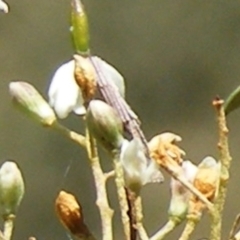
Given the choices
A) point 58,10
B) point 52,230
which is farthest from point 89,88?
point 58,10

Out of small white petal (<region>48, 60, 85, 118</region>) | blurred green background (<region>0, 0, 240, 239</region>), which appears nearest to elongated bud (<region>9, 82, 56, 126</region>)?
small white petal (<region>48, 60, 85, 118</region>)

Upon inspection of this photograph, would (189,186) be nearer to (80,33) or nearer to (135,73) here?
(80,33)

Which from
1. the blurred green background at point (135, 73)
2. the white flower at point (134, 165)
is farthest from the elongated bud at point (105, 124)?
the blurred green background at point (135, 73)

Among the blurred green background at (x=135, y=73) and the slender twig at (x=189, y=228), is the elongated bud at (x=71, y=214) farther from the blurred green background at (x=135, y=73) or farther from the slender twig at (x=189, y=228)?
the blurred green background at (x=135, y=73)

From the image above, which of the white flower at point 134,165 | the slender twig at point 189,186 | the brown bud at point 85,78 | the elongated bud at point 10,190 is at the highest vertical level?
the brown bud at point 85,78

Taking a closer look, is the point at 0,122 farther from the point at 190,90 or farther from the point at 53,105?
the point at 53,105

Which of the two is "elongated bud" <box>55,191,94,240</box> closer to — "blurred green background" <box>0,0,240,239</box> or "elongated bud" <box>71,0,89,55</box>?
"elongated bud" <box>71,0,89,55</box>

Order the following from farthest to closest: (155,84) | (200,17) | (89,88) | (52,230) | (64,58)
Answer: (200,17) → (155,84) → (64,58) → (52,230) → (89,88)
